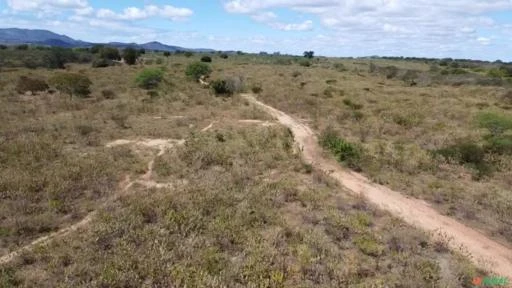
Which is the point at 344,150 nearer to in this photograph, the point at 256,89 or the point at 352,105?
the point at 352,105

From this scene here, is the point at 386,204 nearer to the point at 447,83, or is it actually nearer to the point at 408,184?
the point at 408,184

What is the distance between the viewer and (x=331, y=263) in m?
9.34

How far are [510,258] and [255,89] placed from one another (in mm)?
28802

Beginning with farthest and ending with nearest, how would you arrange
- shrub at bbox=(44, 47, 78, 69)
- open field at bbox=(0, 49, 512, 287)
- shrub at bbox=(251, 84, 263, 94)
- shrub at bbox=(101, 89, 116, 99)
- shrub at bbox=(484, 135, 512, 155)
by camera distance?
shrub at bbox=(44, 47, 78, 69), shrub at bbox=(251, 84, 263, 94), shrub at bbox=(101, 89, 116, 99), shrub at bbox=(484, 135, 512, 155), open field at bbox=(0, 49, 512, 287)

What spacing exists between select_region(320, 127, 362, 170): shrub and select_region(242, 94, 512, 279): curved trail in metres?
0.42

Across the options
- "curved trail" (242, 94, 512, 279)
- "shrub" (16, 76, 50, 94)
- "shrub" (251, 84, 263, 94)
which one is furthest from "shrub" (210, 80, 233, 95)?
"curved trail" (242, 94, 512, 279)

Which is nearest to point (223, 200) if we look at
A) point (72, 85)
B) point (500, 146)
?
point (500, 146)

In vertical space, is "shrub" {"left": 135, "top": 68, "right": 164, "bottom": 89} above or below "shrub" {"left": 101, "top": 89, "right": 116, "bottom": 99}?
above

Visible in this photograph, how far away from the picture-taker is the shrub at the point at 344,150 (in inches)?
675

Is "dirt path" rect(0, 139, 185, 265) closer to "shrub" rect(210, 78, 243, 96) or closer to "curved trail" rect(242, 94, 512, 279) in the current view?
"curved trail" rect(242, 94, 512, 279)

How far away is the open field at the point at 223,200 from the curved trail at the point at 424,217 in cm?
40

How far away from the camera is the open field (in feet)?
29.2

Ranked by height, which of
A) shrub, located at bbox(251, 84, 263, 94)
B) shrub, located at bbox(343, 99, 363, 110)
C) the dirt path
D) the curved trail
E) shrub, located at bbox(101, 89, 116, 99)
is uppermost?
shrub, located at bbox(343, 99, 363, 110)

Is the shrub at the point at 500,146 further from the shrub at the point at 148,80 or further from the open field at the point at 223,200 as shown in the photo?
the shrub at the point at 148,80
